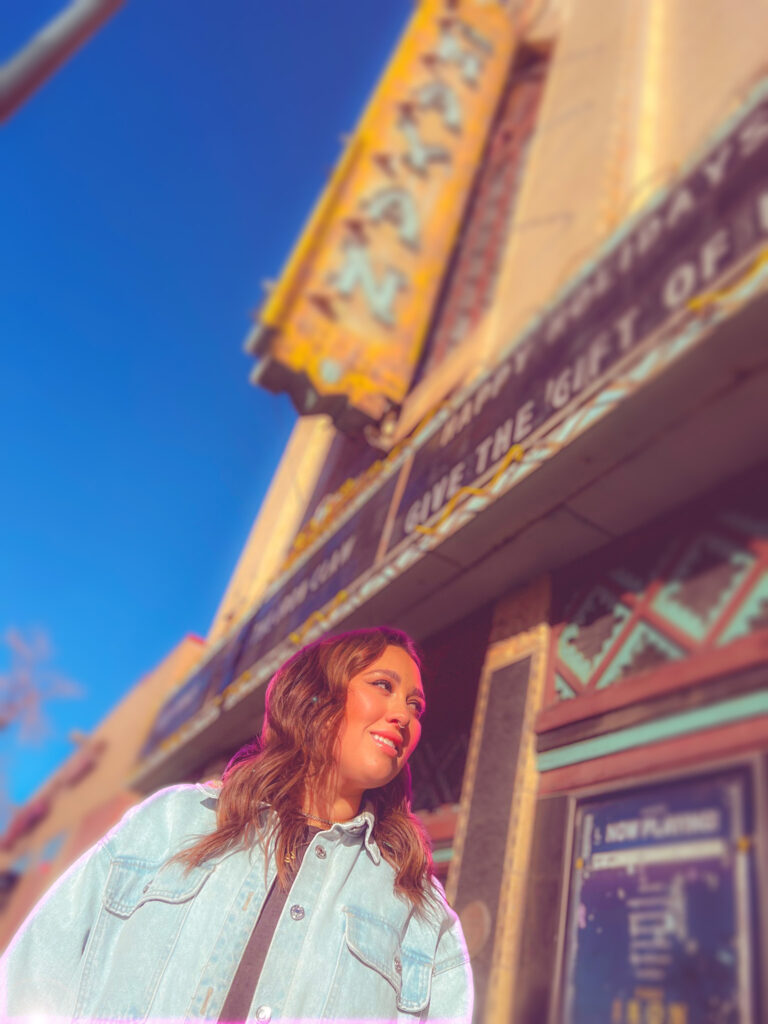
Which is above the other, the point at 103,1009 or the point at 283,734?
the point at 283,734

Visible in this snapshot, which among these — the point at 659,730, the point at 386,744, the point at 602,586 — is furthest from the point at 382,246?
the point at 386,744

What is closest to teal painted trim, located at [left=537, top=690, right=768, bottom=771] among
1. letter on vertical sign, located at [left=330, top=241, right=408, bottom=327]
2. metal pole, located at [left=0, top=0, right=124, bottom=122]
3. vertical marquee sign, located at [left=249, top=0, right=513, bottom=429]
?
metal pole, located at [left=0, top=0, right=124, bottom=122]

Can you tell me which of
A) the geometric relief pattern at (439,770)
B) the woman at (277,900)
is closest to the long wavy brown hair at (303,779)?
the woman at (277,900)

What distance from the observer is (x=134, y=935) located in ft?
5.74

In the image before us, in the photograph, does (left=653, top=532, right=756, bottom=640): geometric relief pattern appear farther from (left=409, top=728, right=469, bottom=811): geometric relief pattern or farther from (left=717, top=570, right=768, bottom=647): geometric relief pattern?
(left=409, top=728, right=469, bottom=811): geometric relief pattern

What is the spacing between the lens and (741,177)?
9.39ft

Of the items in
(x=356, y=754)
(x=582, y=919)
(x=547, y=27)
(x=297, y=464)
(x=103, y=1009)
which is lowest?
(x=103, y=1009)

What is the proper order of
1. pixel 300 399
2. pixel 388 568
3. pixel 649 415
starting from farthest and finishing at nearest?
1. pixel 300 399
2. pixel 388 568
3. pixel 649 415

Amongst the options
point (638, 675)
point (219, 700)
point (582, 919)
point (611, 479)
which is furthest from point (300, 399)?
point (582, 919)

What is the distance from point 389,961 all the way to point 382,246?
307 inches

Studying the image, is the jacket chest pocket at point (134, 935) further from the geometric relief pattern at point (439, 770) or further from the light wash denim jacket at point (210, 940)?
the geometric relief pattern at point (439, 770)

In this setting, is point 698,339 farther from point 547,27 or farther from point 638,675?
point 547,27

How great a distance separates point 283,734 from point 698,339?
1984 millimetres

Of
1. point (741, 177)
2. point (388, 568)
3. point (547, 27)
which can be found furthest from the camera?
point (547, 27)
